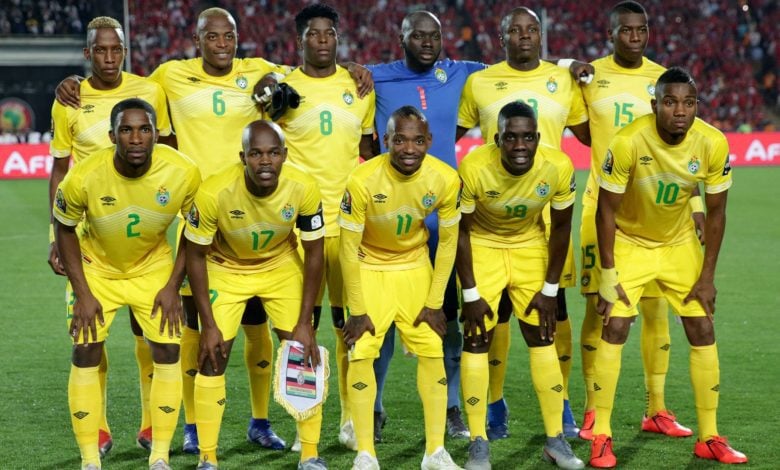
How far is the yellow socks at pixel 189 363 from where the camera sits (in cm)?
681

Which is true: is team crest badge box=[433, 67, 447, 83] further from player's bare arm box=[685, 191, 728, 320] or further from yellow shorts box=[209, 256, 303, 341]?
player's bare arm box=[685, 191, 728, 320]

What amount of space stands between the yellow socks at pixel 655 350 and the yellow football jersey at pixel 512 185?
48.0 inches

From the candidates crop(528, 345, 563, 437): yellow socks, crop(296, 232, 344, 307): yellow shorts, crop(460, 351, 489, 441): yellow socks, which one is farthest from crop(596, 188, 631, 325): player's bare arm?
crop(296, 232, 344, 307): yellow shorts

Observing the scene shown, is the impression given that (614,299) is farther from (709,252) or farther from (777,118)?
(777,118)

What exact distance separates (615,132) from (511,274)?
4.34 ft

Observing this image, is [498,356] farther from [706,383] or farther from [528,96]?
[528,96]

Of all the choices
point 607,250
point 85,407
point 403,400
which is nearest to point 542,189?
point 607,250

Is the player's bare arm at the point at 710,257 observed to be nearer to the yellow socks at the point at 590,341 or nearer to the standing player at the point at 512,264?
the standing player at the point at 512,264

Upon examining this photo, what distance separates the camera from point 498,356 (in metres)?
7.13

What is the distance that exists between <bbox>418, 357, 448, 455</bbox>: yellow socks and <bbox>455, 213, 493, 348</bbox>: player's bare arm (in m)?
0.26

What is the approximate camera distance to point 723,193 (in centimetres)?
635

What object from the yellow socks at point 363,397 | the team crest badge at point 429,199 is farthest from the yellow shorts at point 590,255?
the yellow socks at point 363,397

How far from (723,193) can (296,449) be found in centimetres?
293

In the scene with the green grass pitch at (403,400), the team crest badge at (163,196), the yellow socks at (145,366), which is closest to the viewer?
the team crest badge at (163,196)
